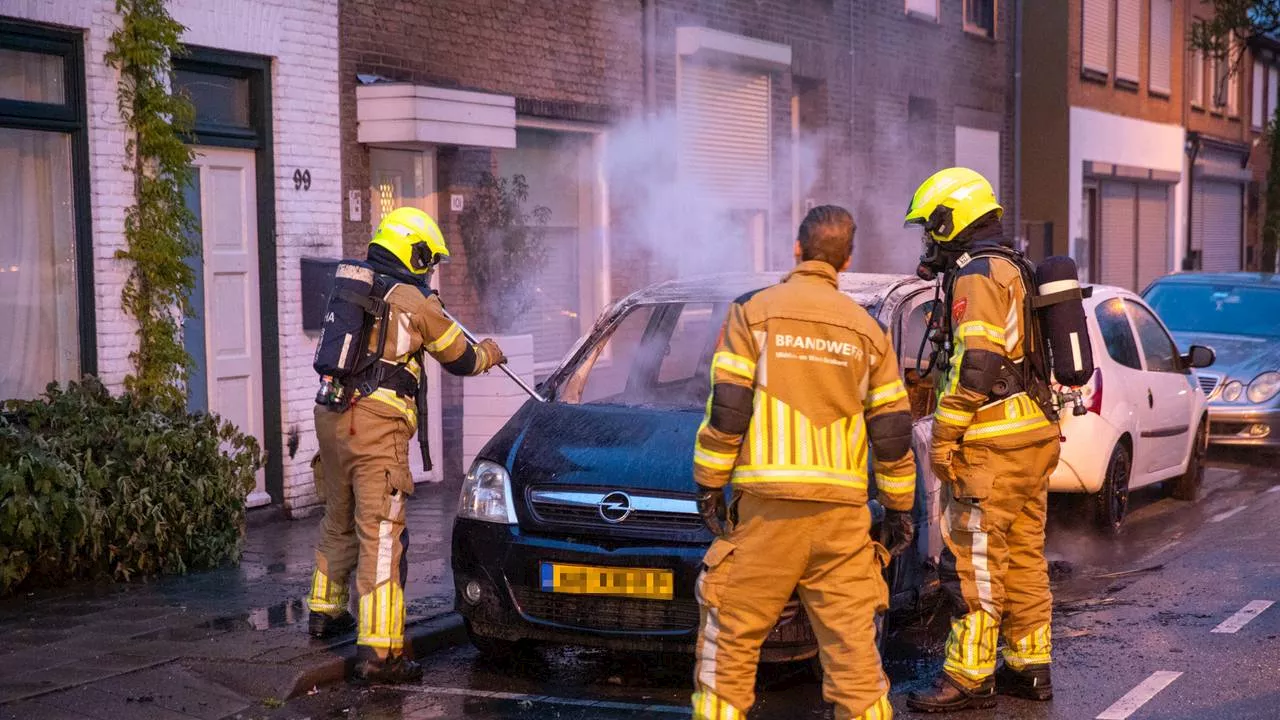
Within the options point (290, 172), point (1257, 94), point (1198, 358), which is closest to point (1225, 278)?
point (1198, 358)

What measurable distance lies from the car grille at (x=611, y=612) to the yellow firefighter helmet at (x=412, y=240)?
149cm

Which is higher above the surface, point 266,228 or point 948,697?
point 266,228

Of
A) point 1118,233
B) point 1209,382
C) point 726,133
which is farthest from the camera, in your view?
point 1118,233

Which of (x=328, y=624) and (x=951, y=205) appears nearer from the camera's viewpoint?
(x=951, y=205)

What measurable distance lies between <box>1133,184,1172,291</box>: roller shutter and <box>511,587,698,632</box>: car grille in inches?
916

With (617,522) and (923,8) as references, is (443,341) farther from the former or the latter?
(923,8)

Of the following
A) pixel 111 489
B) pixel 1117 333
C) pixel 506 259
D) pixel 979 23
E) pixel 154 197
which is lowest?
pixel 111 489

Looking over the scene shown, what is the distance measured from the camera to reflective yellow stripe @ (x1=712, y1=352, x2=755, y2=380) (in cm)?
508

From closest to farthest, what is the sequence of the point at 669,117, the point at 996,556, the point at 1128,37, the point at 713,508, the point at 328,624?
the point at 713,508 < the point at 996,556 < the point at 328,624 < the point at 669,117 < the point at 1128,37

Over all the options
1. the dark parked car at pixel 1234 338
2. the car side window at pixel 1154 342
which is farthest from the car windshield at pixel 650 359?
the dark parked car at pixel 1234 338

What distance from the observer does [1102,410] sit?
33.4 feet

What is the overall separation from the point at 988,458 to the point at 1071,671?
47.1 inches

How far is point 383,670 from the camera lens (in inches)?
267

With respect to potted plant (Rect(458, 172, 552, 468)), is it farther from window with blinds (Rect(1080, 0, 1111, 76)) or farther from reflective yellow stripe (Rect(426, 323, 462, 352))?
window with blinds (Rect(1080, 0, 1111, 76))
